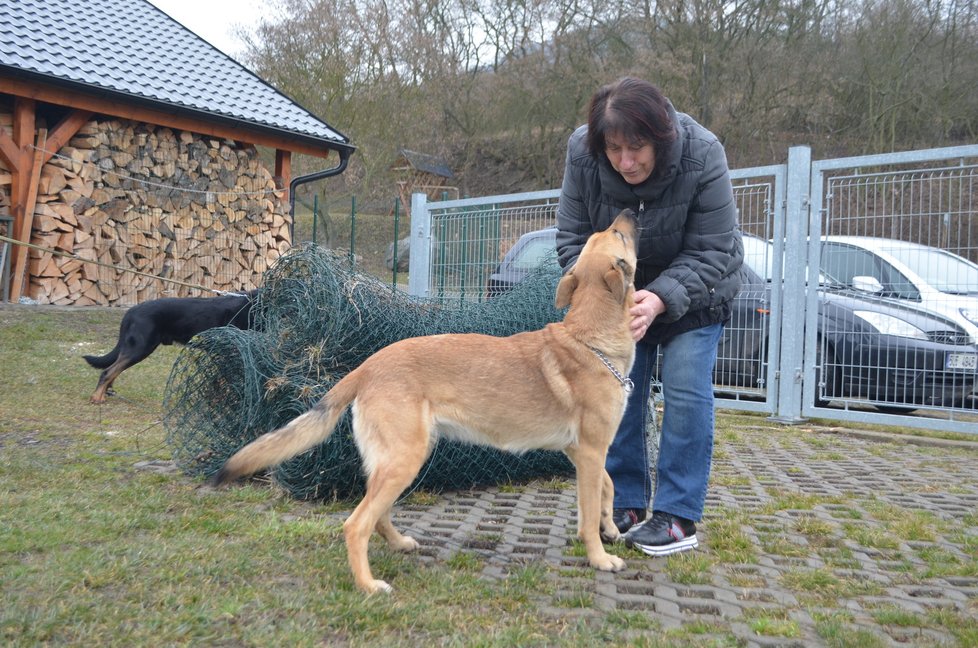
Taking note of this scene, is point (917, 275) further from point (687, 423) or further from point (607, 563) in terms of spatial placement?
point (607, 563)

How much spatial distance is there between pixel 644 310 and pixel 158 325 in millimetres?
5872

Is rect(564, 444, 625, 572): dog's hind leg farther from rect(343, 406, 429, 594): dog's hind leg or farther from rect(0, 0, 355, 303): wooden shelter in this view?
rect(0, 0, 355, 303): wooden shelter

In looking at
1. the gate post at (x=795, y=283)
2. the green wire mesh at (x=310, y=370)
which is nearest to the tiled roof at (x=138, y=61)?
the green wire mesh at (x=310, y=370)

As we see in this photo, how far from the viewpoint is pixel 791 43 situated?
25.5m

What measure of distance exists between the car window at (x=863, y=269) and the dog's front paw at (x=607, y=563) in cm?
451

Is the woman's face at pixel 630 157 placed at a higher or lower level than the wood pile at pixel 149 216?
lower

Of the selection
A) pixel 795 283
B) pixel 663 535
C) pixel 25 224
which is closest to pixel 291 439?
pixel 663 535

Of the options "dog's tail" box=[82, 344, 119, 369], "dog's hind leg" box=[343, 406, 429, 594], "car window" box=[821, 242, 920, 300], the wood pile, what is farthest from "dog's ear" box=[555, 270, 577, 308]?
the wood pile

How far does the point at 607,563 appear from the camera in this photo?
3475mm

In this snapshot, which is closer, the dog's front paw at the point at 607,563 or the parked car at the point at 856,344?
the dog's front paw at the point at 607,563

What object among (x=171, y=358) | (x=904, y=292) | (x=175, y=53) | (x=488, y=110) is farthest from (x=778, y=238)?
(x=488, y=110)

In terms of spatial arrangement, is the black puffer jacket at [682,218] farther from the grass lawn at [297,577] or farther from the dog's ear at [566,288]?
the grass lawn at [297,577]

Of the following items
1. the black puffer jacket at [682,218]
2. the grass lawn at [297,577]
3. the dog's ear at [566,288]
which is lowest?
the grass lawn at [297,577]

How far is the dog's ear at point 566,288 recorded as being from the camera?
12.6ft
